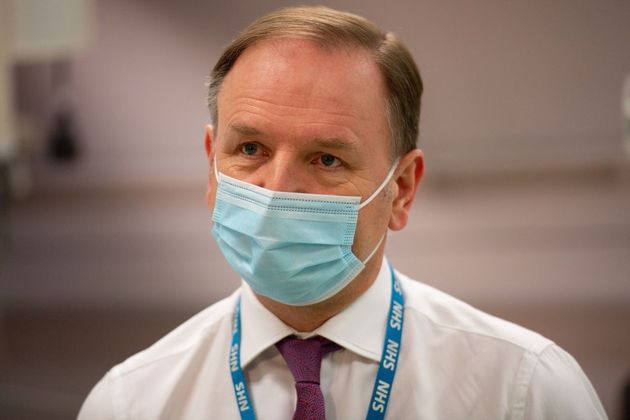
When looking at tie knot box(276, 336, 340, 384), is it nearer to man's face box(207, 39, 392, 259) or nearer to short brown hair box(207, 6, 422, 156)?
man's face box(207, 39, 392, 259)

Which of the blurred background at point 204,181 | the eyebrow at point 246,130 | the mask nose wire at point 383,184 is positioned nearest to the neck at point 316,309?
the mask nose wire at point 383,184

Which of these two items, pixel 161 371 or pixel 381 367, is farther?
pixel 161 371

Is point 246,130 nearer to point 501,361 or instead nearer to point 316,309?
point 316,309

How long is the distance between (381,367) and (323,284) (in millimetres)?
208

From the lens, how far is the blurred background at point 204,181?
4121 millimetres

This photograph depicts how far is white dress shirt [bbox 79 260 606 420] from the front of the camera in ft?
5.05

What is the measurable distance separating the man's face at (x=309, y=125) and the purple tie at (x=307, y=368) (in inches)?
8.1

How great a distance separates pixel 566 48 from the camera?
4.05 metres

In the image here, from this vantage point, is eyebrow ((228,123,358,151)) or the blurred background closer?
eyebrow ((228,123,358,151))

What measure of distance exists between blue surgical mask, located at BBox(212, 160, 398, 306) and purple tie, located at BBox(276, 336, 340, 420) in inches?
4.0

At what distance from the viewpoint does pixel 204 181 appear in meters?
4.67

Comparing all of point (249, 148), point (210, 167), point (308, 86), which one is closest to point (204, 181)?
point (210, 167)

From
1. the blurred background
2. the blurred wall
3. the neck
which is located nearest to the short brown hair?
the neck

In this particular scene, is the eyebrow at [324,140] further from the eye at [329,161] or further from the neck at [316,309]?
the neck at [316,309]
